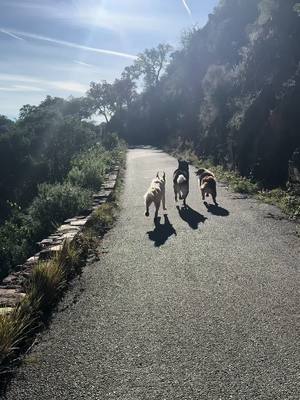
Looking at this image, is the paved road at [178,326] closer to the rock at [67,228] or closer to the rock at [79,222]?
the rock at [67,228]

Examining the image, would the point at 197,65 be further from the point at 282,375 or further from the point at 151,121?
the point at 282,375

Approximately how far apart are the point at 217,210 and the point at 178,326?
7501 millimetres

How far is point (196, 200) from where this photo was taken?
47.3 feet

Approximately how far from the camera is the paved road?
428 cm

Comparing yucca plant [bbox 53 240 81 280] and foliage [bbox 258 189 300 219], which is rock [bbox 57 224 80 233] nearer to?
yucca plant [bbox 53 240 81 280]

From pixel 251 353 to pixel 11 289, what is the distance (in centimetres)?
383

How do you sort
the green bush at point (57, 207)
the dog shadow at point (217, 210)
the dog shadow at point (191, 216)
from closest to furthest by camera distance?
the dog shadow at point (191, 216)
the green bush at point (57, 207)
the dog shadow at point (217, 210)

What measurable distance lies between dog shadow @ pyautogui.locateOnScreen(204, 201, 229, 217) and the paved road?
244cm

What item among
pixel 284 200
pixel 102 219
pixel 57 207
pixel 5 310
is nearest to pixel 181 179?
pixel 284 200

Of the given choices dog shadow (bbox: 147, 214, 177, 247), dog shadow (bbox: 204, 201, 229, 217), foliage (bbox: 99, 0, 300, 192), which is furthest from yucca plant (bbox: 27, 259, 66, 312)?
foliage (bbox: 99, 0, 300, 192)

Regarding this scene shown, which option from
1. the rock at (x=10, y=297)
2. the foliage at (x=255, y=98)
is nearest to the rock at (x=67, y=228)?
the rock at (x=10, y=297)

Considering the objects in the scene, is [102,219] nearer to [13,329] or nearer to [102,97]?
[13,329]

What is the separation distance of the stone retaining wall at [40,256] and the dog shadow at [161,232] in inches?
69.8

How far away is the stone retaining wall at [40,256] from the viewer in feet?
19.8
